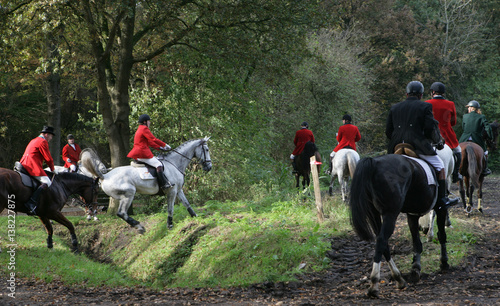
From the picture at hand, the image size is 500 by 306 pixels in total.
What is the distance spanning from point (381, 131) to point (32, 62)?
78.6 feet

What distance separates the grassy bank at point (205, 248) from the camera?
8641mm

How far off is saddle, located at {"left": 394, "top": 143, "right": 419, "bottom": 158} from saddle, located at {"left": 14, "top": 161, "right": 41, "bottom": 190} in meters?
7.88

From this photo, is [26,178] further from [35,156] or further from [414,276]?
[414,276]

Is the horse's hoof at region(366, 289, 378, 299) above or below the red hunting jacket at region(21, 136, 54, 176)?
below

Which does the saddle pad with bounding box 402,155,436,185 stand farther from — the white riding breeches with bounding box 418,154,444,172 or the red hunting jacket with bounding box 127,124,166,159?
the red hunting jacket with bounding box 127,124,166,159

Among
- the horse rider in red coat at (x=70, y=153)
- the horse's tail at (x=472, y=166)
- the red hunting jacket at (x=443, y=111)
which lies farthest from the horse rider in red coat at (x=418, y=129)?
the horse rider in red coat at (x=70, y=153)

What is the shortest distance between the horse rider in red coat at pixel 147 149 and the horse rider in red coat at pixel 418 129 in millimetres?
5984

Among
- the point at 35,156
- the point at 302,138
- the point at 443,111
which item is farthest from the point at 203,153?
the point at 443,111

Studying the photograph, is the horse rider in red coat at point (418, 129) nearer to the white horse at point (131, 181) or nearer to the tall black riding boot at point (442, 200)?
the tall black riding boot at point (442, 200)

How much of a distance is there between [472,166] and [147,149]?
791 cm

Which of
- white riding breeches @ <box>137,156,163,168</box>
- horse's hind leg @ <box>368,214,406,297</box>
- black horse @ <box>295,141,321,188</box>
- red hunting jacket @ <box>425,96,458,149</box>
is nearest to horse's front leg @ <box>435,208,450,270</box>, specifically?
horse's hind leg @ <box>368,214,406,297</box>

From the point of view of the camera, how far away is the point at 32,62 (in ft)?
66.7

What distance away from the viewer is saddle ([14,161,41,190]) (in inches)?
437

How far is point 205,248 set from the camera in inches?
415
